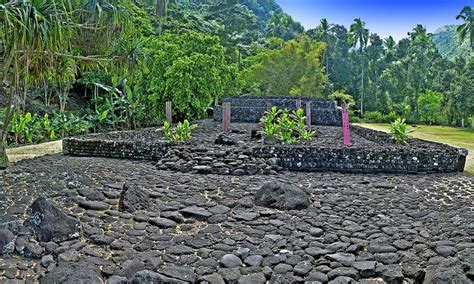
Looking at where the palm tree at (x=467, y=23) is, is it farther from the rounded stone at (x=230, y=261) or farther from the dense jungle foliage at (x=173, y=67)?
the rounded stone at (x=230, y=261)

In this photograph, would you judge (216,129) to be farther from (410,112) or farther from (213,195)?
(410,112)

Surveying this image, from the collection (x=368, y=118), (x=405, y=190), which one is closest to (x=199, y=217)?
(x=405, y=190)

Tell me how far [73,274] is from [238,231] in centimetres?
245

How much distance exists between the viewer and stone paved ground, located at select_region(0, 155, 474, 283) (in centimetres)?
495

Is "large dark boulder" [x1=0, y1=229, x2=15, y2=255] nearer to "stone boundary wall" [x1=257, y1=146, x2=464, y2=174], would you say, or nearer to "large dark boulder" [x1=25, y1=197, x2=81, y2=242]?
"large dark boulder" [x1=25, y1=197, x2=81, y2=242]

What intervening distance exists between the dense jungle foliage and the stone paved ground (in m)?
2.70

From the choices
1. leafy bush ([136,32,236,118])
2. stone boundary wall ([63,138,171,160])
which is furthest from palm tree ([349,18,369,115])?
stone boundary wall ([63,138,171,160])

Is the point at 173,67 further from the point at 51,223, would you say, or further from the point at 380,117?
the point at 380,117

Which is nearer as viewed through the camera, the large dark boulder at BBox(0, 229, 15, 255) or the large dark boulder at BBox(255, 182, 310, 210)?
the large dark boulder at BBox(0, 229, 15, 255)

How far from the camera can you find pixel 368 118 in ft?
130

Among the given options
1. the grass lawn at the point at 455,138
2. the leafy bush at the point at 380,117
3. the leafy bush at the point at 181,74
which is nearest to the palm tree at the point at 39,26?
the grass lawn at the point at 455,138

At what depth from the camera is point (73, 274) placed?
4.54 meters

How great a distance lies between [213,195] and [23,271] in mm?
3736

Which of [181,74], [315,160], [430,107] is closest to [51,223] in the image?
[315,160]
